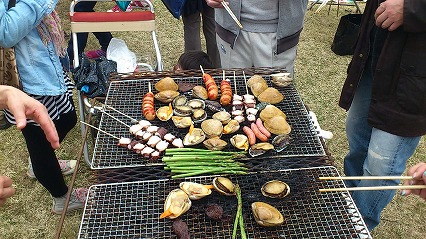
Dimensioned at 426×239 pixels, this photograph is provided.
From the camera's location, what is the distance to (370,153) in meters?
2.67

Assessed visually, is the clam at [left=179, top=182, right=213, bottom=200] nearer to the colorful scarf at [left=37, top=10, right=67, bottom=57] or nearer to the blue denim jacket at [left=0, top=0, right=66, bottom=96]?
the blue denim jacket at [left=0, top=0, right=66, bottom=96]

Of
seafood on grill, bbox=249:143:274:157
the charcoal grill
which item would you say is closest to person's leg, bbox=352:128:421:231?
the charcoal grill

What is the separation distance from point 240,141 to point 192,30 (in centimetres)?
310

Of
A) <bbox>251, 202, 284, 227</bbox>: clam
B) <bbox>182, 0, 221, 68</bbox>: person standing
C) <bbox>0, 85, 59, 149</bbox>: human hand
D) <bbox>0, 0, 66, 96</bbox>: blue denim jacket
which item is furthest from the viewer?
<bbox>182, 0, 221, 68</bbox>: person standing

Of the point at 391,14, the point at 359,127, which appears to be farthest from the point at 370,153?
the point at 391,14

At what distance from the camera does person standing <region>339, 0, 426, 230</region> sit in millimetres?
2172

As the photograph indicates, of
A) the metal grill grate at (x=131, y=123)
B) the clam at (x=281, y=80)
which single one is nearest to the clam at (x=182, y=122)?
the metal grill grate at (x=131, y=123)

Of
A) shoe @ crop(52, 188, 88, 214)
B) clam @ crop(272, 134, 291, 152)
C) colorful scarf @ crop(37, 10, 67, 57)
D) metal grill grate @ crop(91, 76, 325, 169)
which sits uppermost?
colorful scarf @ crop(37, 10, 67, 57)

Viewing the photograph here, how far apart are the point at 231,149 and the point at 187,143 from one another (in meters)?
0.29

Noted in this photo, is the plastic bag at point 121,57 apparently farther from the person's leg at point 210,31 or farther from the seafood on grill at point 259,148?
the seafood on grill at point 259,148

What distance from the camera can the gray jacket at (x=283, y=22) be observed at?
10.4ft

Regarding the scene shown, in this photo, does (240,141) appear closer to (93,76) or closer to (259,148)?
(259,148)

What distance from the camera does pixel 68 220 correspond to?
357 centimetres

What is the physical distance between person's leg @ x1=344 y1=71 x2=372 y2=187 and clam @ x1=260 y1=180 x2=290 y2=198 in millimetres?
1249
